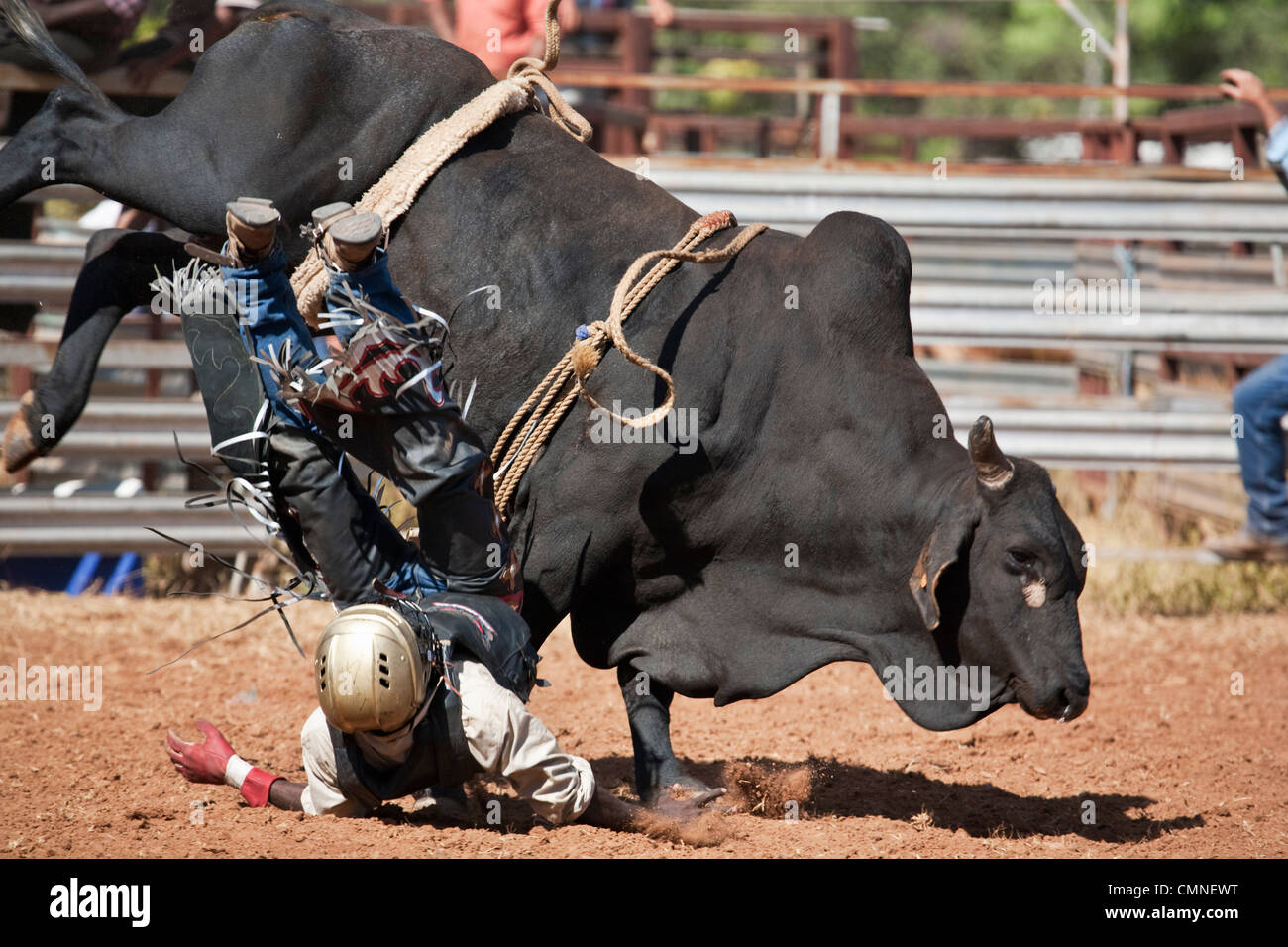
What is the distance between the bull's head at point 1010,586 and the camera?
11.9 feet

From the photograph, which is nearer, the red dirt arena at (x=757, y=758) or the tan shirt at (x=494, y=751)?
the tan shirt at (x=494, y=751)

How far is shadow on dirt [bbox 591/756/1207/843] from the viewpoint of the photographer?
13.3 ft

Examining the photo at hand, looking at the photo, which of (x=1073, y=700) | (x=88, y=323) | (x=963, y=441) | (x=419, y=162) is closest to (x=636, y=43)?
(x=963, y=441)

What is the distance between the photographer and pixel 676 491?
12.3 ft

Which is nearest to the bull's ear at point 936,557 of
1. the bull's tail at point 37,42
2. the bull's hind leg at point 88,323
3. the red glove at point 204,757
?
the red glove at point 204,757

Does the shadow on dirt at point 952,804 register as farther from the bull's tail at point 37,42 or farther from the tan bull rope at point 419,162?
the bull's tail at point 37,42

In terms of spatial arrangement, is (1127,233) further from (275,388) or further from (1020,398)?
(275,388)

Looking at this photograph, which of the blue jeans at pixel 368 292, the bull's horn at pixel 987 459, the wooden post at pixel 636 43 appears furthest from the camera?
the wooden post at pixel 636 43

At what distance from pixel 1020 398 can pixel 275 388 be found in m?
4.58

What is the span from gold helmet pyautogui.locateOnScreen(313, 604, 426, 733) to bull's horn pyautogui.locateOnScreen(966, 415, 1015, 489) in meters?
1.47

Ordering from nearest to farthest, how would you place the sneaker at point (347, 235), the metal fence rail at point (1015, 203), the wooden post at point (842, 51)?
the sneaker at point (347, 235)
the metal fence rail at point (1015, 203)
the wooden post at point (842, 51)

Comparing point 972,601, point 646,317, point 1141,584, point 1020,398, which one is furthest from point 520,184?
point 1141,584

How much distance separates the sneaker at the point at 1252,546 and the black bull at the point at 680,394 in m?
3.23

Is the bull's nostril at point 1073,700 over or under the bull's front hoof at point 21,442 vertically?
under
